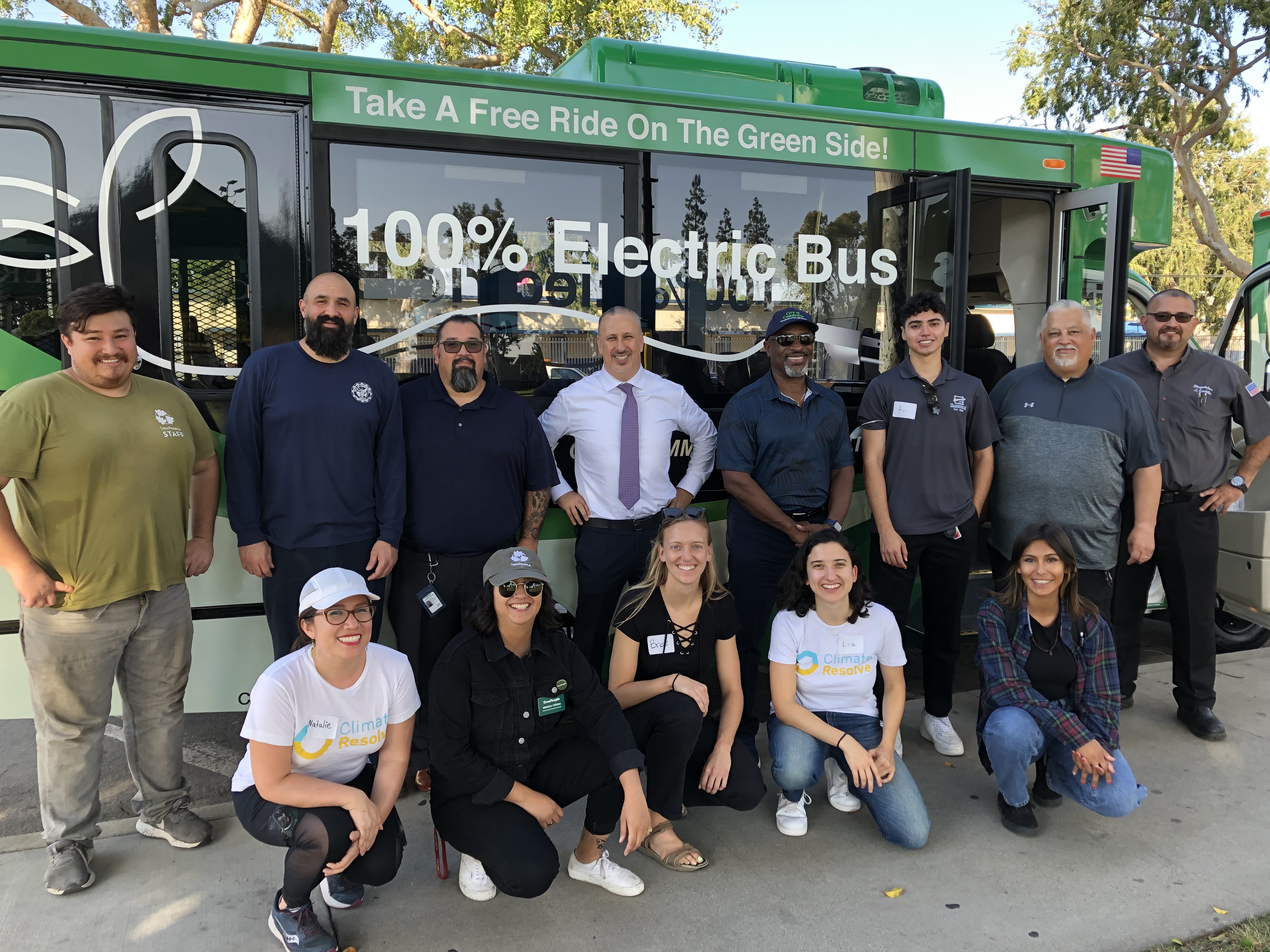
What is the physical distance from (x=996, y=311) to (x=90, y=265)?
5188 millimetres

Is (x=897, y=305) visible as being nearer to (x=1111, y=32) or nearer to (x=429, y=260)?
(x=429, y=260)

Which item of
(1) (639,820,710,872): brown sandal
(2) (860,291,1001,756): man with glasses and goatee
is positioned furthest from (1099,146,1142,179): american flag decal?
(1) (639,820,710,872): brown sandal

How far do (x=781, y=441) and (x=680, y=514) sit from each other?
2.39 ft

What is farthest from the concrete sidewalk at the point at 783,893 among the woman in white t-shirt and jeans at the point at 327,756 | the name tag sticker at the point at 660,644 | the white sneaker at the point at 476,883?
the name tag sticker at the point at 660,644

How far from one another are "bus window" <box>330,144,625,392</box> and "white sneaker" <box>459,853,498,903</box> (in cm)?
189

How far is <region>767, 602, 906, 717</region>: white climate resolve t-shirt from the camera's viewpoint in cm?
354

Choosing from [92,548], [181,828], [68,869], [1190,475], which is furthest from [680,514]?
[1190,475]

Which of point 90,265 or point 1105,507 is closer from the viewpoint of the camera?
point 90,265

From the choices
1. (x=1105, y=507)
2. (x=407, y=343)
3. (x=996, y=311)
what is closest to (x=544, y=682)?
(x=407, y=343)

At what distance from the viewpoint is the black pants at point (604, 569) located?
3939 millimetres

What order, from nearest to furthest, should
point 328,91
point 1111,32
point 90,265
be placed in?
point 90,265 < point 328,91 < point 1111,32

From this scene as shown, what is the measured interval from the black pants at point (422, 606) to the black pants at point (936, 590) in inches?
66.5

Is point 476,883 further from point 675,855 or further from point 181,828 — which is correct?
point 181,828

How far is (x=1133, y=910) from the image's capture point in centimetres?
306
